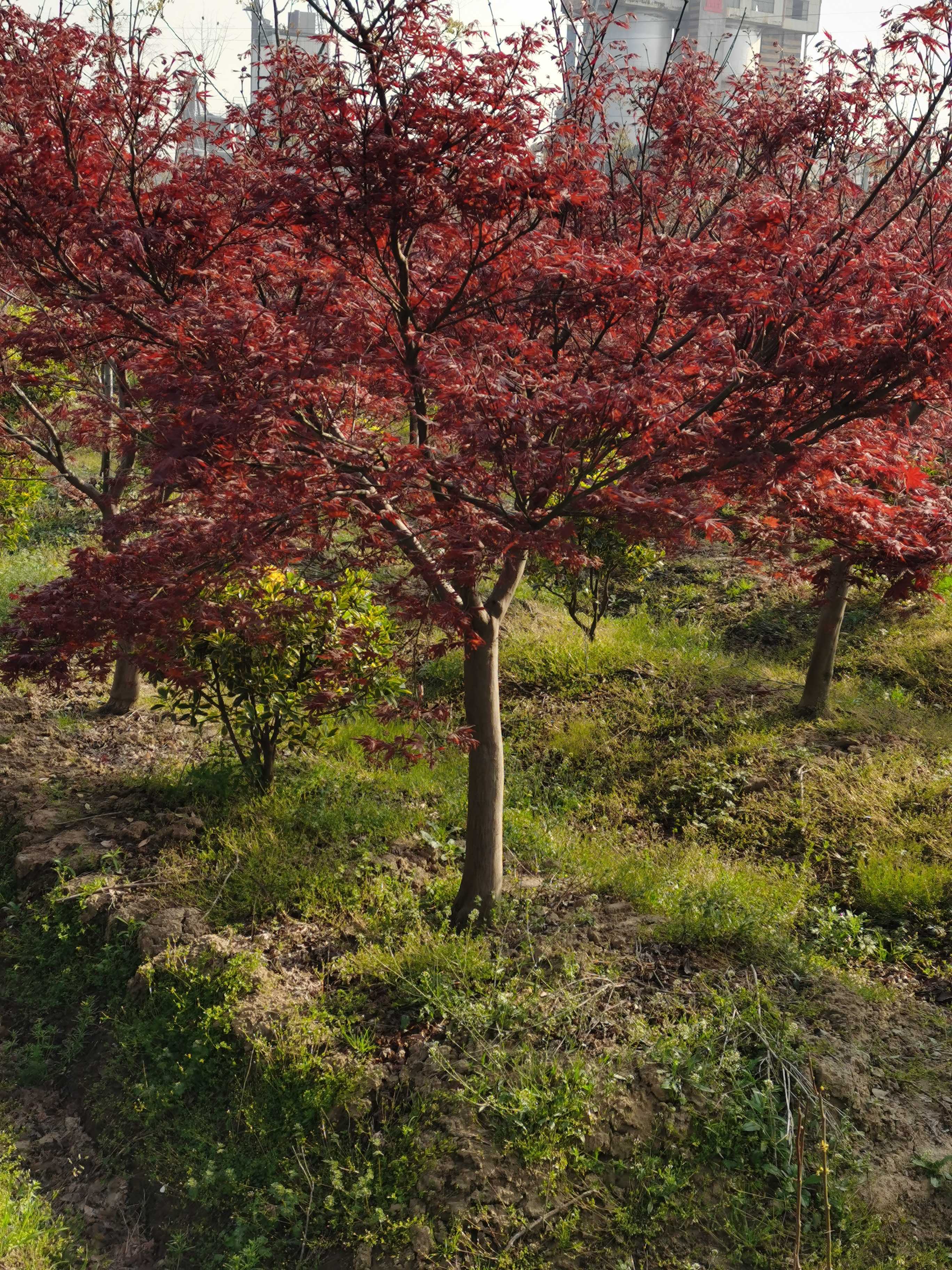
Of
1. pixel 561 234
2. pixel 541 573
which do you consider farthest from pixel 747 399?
pixel 541 573

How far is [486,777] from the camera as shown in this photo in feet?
15.4

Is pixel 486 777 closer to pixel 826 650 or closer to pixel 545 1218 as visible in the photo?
pixel 545 1218

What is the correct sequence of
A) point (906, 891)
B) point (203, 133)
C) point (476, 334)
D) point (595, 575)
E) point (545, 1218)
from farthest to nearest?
point (595, 575) < point (906, 891) < point (203, 133) < point (476, 334) < point (545, 1218)

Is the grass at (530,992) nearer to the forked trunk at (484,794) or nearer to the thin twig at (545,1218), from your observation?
the thin twig at (545,1218)

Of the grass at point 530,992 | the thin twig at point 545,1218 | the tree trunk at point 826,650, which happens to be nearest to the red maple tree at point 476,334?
the grass at point 530,992

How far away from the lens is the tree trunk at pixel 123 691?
23.5 ft

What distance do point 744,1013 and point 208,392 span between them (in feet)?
11.4

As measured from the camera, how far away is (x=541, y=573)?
8.74 meters

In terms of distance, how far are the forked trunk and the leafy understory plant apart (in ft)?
2.17

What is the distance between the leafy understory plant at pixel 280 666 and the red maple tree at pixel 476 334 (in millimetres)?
904

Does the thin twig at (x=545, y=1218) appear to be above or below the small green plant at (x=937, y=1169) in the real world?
below

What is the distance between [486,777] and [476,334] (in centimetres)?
216

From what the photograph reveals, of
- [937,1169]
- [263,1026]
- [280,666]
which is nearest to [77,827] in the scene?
[280,666]

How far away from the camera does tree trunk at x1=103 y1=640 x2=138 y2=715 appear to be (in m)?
7.18
